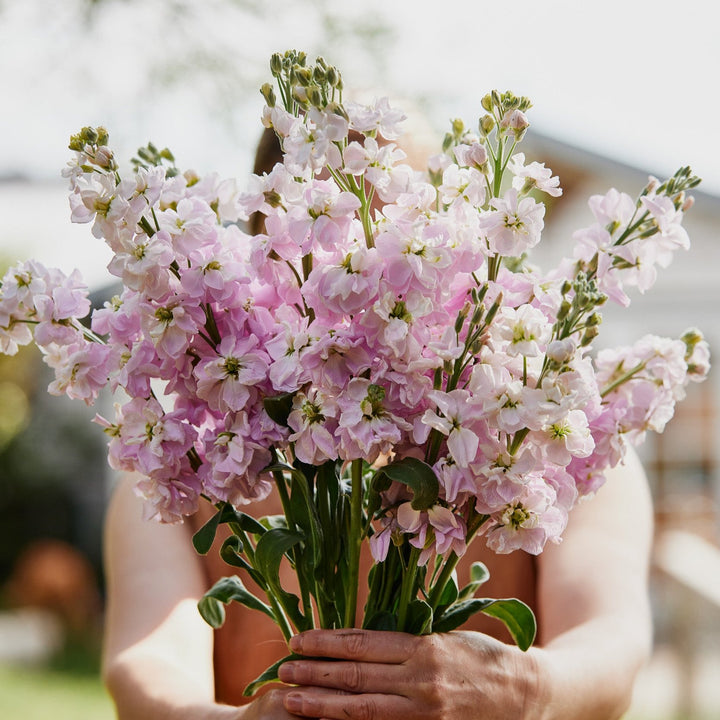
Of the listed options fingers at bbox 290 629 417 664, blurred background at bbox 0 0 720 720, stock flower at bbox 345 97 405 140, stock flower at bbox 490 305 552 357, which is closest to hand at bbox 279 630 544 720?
fingers at bbox 290 629 417 664

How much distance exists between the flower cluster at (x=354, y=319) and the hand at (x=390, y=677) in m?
0.09

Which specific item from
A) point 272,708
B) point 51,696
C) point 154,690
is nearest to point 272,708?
point 272,708

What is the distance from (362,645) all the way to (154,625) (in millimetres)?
493

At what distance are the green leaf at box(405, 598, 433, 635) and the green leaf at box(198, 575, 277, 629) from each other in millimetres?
123

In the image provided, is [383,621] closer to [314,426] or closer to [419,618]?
[419,618]

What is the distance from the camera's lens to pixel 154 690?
105cm

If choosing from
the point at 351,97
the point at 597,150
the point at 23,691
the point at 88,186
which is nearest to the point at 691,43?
the point at 597,150

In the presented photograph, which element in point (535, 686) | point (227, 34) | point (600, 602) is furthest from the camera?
point (227, 34)

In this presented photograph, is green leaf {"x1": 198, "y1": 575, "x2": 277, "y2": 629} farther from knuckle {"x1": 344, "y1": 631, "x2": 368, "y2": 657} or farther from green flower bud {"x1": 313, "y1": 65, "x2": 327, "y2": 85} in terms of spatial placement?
green flower bud {"x1": 313, "y1": 65, "x2": 327, "y2": 85}

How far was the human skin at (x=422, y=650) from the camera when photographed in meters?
0.75

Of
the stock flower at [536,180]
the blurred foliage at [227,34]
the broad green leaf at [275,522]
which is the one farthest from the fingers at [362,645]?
the blurred foliage at [227,34]

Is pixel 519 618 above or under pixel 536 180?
under

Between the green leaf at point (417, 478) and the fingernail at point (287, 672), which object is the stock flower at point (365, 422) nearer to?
the green leaf at point (417, 478)

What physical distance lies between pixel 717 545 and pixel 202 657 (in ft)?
18.9
